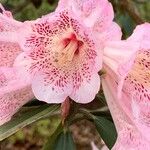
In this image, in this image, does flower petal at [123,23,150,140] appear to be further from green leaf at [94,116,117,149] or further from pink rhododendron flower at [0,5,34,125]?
green leaf at [94,116,117,149]

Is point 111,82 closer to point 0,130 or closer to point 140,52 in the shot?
point 140,52

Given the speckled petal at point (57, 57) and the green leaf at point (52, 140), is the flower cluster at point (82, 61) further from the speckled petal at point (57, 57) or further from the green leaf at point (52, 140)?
the green leaf at point (52, 140)

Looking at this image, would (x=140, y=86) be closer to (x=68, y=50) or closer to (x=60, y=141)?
(x=68, y=50)

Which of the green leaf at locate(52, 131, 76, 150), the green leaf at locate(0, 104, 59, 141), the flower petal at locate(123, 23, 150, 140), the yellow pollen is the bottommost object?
the green leaf at locate(52, 131, 76, 150)

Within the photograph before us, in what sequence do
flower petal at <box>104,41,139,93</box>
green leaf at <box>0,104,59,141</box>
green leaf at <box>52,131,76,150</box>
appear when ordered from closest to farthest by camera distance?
flower petal at <box>104,41,139,93</box> → green leaf at <box>0,104,59,141</box> → green leaf at <box>52,131,76,150</box>

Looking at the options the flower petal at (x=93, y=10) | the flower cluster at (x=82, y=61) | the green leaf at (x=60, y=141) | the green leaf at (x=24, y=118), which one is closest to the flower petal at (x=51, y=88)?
the flower cluster at (x=82, y=61)

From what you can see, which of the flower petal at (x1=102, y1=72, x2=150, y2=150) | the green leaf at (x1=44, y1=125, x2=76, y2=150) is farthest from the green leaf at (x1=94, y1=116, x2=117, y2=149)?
the flower petal at (x1=102, y1=72, x2=150, y2=150)

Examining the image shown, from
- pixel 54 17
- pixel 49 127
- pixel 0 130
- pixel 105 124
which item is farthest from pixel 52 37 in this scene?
pixel 49 127
